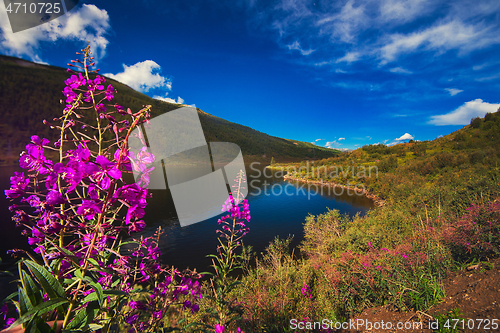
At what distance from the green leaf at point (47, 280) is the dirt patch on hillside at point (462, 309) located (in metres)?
3.46

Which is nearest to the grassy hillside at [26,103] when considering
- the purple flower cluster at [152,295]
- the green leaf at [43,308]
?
the purple flower cluster at [152,295]

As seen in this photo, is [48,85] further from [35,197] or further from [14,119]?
[35,197]

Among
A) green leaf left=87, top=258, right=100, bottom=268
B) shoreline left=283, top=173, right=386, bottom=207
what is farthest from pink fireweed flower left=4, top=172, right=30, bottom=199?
shoreline left=283, top=173, right=386, bottom=207

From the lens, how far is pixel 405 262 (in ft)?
11.6

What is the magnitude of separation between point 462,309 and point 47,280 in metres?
→ 3.87

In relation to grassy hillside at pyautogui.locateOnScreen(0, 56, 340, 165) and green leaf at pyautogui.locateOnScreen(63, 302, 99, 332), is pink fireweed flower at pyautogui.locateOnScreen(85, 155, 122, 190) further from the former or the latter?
grassy hillside at pyautogui.locateOnScreen(0, 56, 340, 165)

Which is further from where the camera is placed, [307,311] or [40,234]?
[307,311]

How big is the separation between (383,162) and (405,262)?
31.6 metres

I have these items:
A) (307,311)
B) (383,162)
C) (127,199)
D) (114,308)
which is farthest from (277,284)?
(383,162)

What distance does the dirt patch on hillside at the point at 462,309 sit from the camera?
6.88 feet

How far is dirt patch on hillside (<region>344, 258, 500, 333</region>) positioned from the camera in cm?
210

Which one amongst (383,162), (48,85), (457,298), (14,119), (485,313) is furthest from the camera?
(48,85)

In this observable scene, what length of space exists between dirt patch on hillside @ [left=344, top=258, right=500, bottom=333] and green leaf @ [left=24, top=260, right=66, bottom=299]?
346 cm

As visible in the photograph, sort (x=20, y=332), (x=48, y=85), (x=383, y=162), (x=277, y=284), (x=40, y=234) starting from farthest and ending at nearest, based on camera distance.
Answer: (x=48, y=85) < (x=383, y=162) < (x=277, y=284) < (x=40, y=234) < (x=20, y=332)
